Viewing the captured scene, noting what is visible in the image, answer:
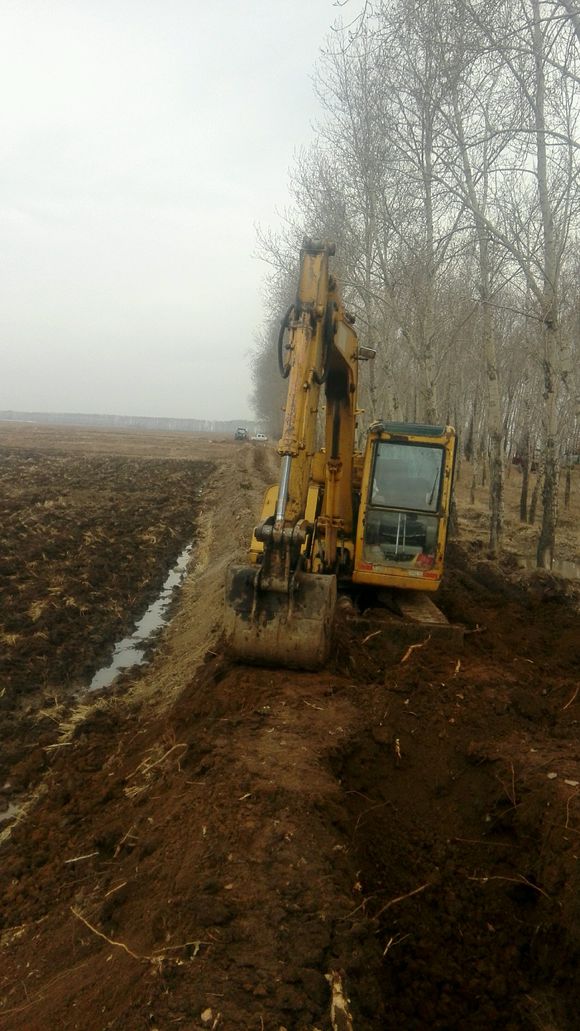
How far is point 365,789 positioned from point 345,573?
404 cm

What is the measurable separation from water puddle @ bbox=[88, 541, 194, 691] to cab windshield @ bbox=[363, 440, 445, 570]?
333 cm

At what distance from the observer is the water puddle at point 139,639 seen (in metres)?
8.26

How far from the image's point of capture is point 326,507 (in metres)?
8.34

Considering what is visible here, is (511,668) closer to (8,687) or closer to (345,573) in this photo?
(345,573)

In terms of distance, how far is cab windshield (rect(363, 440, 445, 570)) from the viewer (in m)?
7.95

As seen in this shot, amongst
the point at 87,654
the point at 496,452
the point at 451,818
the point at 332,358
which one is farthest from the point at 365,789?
the point at 496,452

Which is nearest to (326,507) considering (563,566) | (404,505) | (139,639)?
(404,505)

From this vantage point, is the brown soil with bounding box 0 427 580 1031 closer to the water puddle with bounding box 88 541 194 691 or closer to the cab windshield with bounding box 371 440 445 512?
the water puddle with bounding box 88 541 194 691

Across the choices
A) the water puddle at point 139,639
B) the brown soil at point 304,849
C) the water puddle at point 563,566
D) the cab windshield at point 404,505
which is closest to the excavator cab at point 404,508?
the cab windshield at point 404,505

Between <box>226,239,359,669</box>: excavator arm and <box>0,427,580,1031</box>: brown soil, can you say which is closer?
<box>0,427,580,1031</box>: brown soil

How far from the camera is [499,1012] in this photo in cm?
308

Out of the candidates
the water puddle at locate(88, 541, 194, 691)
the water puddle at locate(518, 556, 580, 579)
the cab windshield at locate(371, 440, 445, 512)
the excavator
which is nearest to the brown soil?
the excavator

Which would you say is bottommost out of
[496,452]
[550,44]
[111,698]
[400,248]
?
[111,698]

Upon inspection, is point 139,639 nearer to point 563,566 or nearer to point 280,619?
point 280,619
